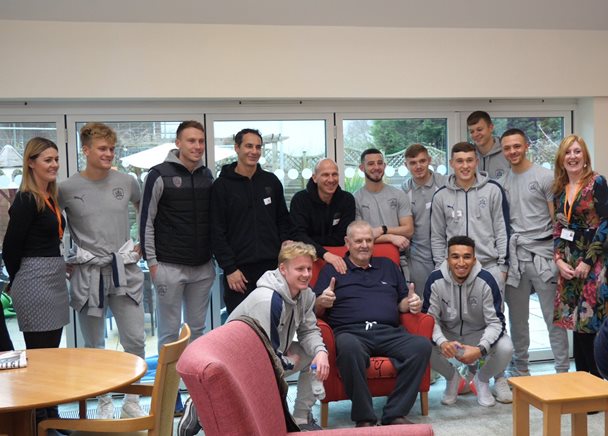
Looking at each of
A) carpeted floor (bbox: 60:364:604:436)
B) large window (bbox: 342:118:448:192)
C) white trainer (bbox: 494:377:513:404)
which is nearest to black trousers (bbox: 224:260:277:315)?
carpeted floor (bbox: 60:364:604:436)

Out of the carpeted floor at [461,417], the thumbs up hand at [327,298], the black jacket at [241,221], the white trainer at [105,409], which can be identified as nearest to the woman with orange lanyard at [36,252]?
the white trainer at [105,409]

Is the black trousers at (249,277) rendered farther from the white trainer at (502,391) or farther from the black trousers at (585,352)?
the black trousers at (585,352)

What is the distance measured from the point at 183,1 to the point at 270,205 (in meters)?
1.50

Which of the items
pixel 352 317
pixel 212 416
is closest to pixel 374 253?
pixel 352 317

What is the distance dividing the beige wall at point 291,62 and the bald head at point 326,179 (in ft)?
2.08

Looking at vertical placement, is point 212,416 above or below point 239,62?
below

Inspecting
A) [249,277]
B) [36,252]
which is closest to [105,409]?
[36,252]

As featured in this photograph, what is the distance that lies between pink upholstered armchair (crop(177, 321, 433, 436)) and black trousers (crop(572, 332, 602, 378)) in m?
2.29

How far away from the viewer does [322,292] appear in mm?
4121

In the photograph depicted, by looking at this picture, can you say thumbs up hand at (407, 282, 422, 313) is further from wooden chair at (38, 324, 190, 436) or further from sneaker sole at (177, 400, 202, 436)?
wooden chair at (38, 324, 190, 436)

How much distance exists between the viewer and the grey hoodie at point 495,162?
4.79 meters

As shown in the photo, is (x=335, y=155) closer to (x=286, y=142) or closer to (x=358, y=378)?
(x=286, y=142)

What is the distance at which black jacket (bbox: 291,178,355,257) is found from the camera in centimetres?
438

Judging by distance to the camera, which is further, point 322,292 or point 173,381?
point 322,292
